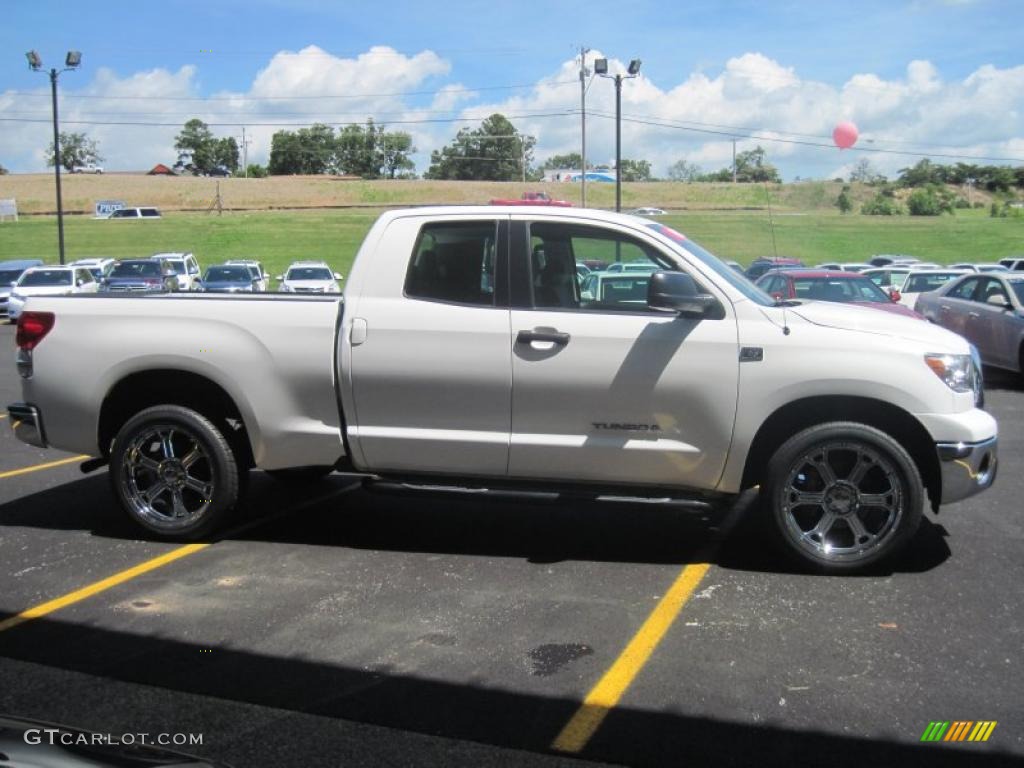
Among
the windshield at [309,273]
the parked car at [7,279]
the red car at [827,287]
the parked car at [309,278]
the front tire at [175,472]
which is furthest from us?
the windshield at [309,273]

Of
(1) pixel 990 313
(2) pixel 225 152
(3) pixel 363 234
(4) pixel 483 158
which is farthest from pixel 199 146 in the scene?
(1) pixel 990 313

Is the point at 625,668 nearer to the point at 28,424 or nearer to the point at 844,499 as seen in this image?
the point at 844,499

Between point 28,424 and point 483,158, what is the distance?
110869mm

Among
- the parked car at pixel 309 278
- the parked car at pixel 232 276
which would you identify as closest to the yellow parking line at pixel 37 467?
the parked car at pixel 309 278

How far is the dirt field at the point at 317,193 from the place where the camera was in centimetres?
6462

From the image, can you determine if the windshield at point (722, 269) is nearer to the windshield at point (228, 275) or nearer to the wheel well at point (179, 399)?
the wheel well at point (179, 399)

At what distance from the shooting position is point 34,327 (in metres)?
6.43

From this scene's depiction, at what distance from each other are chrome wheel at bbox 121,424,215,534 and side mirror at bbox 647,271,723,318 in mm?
2880

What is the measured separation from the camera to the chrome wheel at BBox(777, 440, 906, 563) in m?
5.54

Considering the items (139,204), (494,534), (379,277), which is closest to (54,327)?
(379,277)

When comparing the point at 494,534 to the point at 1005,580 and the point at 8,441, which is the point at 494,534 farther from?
the point at 8,441

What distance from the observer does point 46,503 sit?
7.39m

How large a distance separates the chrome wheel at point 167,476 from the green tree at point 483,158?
10549cm

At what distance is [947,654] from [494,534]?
2.91 m
